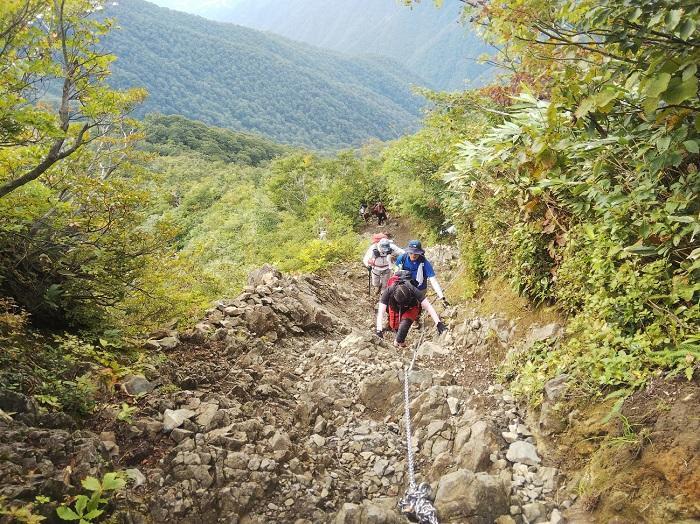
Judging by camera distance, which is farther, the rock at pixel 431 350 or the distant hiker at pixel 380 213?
the distant hiker at pixel 380 213

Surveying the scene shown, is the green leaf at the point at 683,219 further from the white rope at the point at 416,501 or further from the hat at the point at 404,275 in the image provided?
the hat at the point at 404,275

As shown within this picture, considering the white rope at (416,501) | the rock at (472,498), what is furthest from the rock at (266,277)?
the rock at (472,498)

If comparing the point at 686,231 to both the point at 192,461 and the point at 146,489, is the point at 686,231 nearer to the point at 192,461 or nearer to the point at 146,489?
the point at 192,461

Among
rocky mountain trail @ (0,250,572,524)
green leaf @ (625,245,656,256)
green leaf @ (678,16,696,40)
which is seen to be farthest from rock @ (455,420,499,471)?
green leaf @ (678,16,696,40)

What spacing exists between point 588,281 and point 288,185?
31.2 metres

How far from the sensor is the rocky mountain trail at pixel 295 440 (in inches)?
144

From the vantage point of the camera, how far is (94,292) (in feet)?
18.4

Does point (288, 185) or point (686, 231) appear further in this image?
point (288, 185)

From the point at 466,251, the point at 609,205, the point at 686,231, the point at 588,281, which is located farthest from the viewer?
the point at 466,251

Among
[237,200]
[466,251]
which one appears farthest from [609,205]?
[237,200]

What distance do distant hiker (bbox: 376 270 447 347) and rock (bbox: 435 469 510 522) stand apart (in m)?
3.56

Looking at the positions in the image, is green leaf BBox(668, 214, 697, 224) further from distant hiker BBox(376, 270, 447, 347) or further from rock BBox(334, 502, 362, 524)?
distant hiker BBox(376, 270, 447, 347)

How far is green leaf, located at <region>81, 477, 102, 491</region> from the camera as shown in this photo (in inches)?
125

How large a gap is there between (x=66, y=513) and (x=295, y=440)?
2.40 metres
